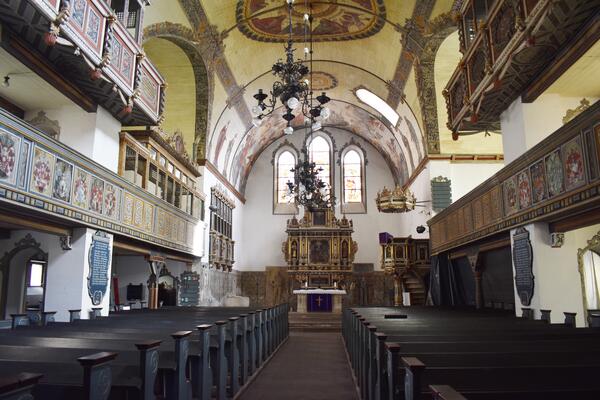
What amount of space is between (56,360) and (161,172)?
9.62 meters

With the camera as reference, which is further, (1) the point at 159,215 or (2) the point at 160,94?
(1) the point at 159,215

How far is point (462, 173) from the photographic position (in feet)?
54.0

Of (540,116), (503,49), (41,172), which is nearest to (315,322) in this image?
(540,116)

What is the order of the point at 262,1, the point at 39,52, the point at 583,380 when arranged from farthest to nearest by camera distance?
the point at 262,1 < the point at 39,52 < the point at 583,380

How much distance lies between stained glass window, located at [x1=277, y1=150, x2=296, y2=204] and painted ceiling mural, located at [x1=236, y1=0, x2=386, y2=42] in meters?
9.88

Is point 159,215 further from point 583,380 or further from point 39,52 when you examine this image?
point 583,380

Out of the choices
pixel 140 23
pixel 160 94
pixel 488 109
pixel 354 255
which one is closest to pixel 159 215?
pixel 160 94

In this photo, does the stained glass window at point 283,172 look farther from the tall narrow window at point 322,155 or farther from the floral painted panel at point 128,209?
the floral painted panel at point 128,209

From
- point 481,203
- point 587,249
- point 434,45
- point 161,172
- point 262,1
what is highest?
point 262,1

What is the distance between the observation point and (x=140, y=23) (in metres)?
9.70

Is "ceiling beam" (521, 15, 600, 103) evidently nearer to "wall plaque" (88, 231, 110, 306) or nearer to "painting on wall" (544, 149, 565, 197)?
"painting on wall" (544, 149, 565, 197)

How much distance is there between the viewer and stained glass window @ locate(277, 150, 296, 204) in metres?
25.6

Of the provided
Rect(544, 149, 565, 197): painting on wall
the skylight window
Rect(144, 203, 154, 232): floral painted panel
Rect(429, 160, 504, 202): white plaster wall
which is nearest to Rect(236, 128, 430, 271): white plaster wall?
the skylight window

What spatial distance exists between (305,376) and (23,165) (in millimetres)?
5283
